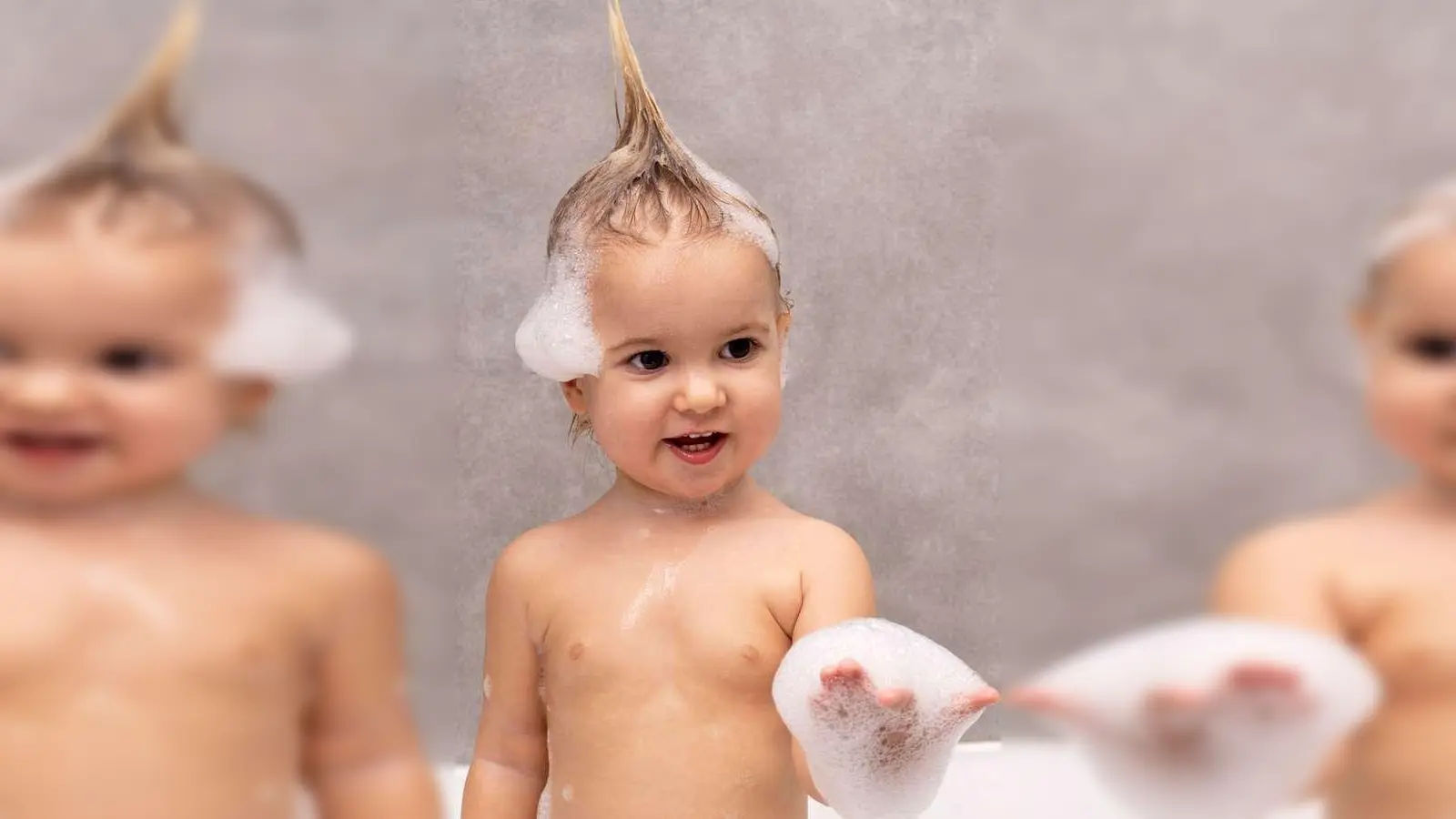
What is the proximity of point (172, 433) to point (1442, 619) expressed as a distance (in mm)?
710

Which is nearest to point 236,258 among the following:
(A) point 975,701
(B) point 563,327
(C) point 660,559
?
(B) point 563,327

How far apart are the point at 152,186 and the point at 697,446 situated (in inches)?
16.4

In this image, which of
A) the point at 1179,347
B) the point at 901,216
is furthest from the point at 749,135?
the point at 1179,347

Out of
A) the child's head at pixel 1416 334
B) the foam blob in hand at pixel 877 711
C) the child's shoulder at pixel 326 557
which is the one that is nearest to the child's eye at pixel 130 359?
the child's shoulder at pixel 326 557

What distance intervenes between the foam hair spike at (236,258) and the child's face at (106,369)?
0.04 feet

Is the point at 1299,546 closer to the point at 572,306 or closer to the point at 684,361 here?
the point at 684,361

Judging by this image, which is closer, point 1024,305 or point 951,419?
point 1024,305

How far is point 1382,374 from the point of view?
70 centimetres

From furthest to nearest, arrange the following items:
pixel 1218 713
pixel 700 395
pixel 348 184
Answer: pixel 700 395 < pixel 348 184 < pixel 1218 713

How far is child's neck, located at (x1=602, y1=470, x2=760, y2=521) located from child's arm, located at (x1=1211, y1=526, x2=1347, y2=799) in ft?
1.30

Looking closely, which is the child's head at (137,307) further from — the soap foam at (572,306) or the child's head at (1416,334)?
the child's head at (1416,334)

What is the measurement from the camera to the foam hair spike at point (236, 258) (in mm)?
726

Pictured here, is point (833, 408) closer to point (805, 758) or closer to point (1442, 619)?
point (805, 758)

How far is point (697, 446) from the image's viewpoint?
3.24 feet
